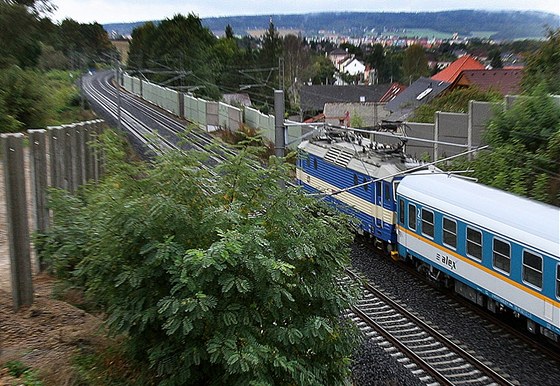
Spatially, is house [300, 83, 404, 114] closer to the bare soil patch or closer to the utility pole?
the utility pole

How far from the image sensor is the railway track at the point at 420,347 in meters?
10.6

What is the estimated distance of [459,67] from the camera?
159 feet

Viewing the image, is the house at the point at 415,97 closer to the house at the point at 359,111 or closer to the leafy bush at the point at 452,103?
the house at the point at 359,111

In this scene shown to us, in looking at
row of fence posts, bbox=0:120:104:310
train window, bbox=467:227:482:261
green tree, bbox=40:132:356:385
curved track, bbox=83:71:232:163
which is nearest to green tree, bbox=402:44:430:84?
curved track, bbox=83:71:232:163

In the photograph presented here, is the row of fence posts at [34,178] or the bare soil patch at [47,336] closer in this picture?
the bare soil patch at [47,336]

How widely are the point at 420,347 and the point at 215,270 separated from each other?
689 cm

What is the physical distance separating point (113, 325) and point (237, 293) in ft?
4.61

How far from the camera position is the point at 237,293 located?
21.5 feet

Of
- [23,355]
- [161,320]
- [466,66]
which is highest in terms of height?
[466,66]

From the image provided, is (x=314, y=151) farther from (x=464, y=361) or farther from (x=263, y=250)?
(x=263, y=250)

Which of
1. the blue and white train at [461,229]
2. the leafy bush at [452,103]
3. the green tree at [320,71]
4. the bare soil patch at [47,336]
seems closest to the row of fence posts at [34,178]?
the bare soil patch at [47,336]

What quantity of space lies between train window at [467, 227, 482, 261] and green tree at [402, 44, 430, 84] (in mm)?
52785

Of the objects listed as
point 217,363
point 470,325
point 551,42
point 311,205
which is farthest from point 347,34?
point 217,363

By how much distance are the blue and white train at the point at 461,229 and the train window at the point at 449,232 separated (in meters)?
0.02
